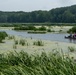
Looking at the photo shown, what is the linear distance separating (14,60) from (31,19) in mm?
155178

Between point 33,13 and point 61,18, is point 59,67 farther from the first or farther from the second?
point 33,13

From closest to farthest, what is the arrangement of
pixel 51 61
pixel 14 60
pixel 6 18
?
pixel 51 61, pixel 14 60, pixel 6 18

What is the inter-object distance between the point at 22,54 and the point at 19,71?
331 centimetres

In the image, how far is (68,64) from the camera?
27.3 ft

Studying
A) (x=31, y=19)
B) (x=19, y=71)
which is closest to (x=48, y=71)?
(x=19, y=71)

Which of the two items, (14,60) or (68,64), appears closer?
(68,64)

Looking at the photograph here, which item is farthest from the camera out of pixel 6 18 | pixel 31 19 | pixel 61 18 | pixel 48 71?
pixel 6 18

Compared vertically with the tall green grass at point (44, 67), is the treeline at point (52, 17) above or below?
below

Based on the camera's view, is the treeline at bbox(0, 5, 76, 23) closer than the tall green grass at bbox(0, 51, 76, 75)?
No

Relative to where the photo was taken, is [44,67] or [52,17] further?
[52,17]

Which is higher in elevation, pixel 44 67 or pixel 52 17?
pixel 44 67

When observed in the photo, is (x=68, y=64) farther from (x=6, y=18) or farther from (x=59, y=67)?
(x=6, y=18)

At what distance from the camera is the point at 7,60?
10.6m

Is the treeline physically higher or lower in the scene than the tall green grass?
lower
